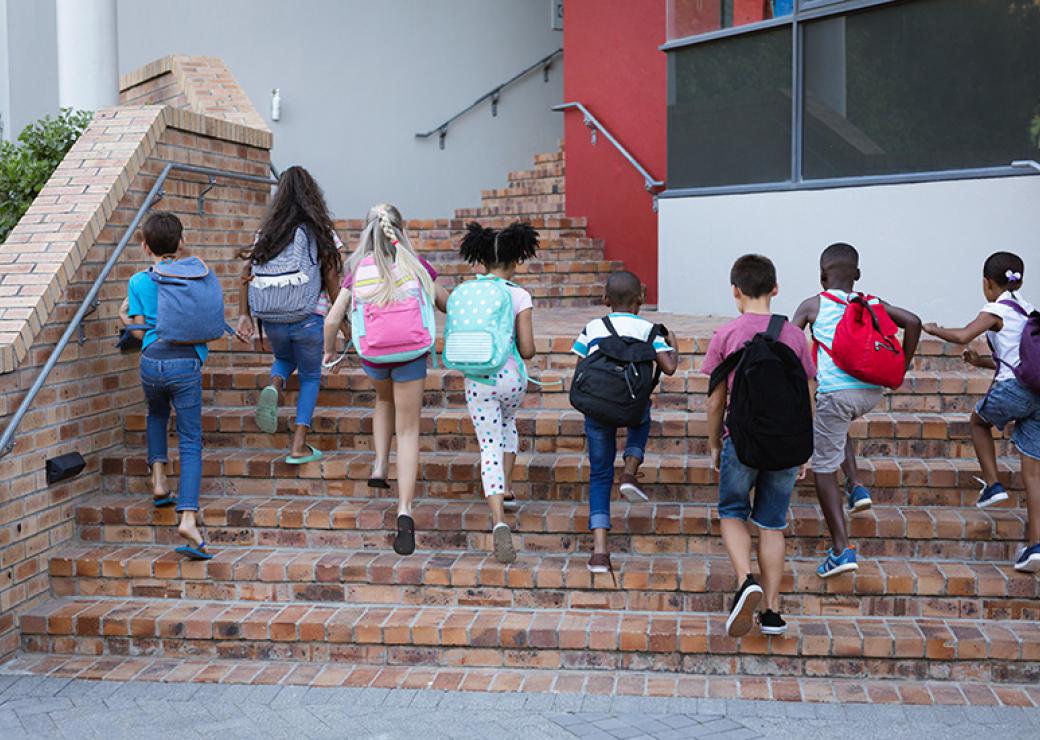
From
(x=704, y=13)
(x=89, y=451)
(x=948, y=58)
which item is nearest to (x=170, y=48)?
(x=704, y=13)

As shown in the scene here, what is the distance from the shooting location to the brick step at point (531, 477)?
575 centimetres

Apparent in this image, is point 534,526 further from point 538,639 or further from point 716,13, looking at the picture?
point 716,13

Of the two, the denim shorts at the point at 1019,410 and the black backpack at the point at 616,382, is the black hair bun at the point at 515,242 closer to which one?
the black backpack at the point at 616,382

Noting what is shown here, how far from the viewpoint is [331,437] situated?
6457mm

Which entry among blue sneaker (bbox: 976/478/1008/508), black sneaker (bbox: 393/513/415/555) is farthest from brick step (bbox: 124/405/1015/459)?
black sneaker (bbox: 393/513/415/555)

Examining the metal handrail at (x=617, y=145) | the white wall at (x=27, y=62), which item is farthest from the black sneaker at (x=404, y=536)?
the white wall at (x=27, y=62)

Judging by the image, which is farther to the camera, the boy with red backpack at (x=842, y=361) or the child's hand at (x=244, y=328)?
the child's hand at (x=244, y=328)

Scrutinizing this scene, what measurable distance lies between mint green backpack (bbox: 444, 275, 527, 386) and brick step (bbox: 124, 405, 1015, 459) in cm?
101

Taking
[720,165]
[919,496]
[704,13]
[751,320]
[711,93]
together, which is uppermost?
[704,13]

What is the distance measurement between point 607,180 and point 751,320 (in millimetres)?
6260

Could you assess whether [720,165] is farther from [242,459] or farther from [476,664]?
[476,664]

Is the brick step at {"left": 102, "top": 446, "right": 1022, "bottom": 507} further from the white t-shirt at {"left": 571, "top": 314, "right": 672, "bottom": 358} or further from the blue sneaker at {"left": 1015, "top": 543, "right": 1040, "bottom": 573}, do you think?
the white t-shirt at {"left": 571, "top": 314, "right": 672, "bottom": 358}

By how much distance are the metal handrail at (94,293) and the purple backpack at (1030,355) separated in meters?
4.41

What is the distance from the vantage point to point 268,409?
6012mm
